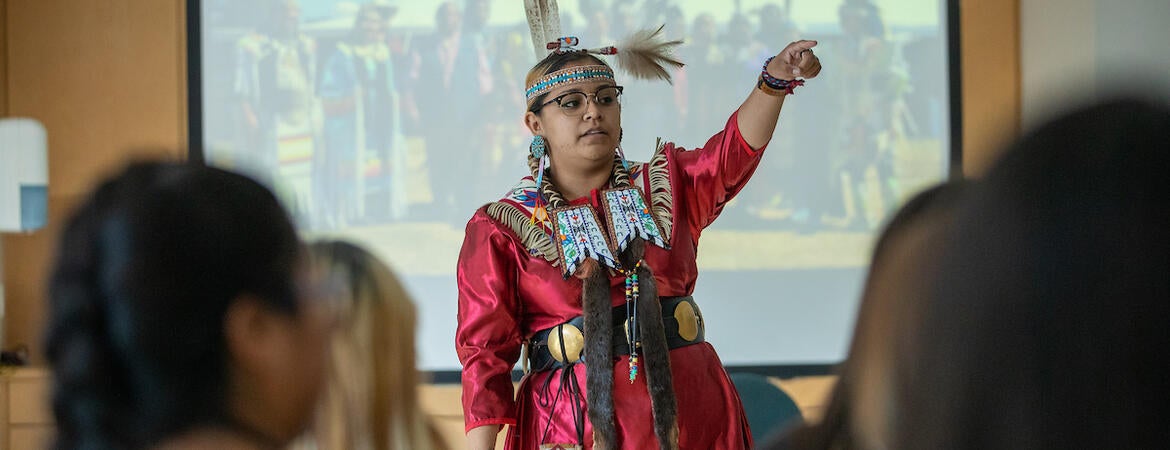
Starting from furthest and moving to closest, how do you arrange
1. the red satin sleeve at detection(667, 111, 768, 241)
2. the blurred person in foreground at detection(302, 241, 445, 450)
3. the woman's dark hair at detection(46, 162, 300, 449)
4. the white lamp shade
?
the white lamp shade, the red satin sleeve at detection(667, 111, 768, 241), the blurred person in foreground at detection(302, 241, 445, 450), the woman's dark hair at detection(46, 162, 300, 449)

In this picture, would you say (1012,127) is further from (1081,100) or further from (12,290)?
(12,290)

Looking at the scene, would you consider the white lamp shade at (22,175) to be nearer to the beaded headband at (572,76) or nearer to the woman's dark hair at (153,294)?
the beaded headband at (572,76)

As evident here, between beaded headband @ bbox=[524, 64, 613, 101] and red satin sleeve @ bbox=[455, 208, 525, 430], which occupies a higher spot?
beaded headband @ bbox=[524, 64, 613, 101]

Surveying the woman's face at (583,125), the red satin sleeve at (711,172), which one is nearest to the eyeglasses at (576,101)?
the woman's face at (583,125)

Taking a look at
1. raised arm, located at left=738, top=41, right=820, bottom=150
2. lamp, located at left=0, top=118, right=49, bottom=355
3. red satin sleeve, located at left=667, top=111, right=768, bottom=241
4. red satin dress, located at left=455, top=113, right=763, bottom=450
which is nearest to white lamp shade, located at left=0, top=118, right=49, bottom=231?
lamp, located at left=0, top=118, right=49, bottom=355

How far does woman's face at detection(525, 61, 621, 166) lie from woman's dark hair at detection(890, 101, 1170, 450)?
5.61 feet

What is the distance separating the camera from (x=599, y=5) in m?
4.15

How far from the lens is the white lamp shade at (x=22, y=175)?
384cm

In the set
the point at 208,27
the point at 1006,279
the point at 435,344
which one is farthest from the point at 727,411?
the point at 208,27

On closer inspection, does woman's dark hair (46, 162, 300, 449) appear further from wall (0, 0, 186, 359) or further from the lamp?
wall (0, 0, 186, 359)

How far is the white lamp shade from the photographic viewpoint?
384cm

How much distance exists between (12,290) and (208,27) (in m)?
1.26

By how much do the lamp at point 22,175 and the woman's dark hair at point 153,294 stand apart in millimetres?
3437

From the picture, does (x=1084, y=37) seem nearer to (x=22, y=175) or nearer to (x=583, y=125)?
(x=583, y=125)
